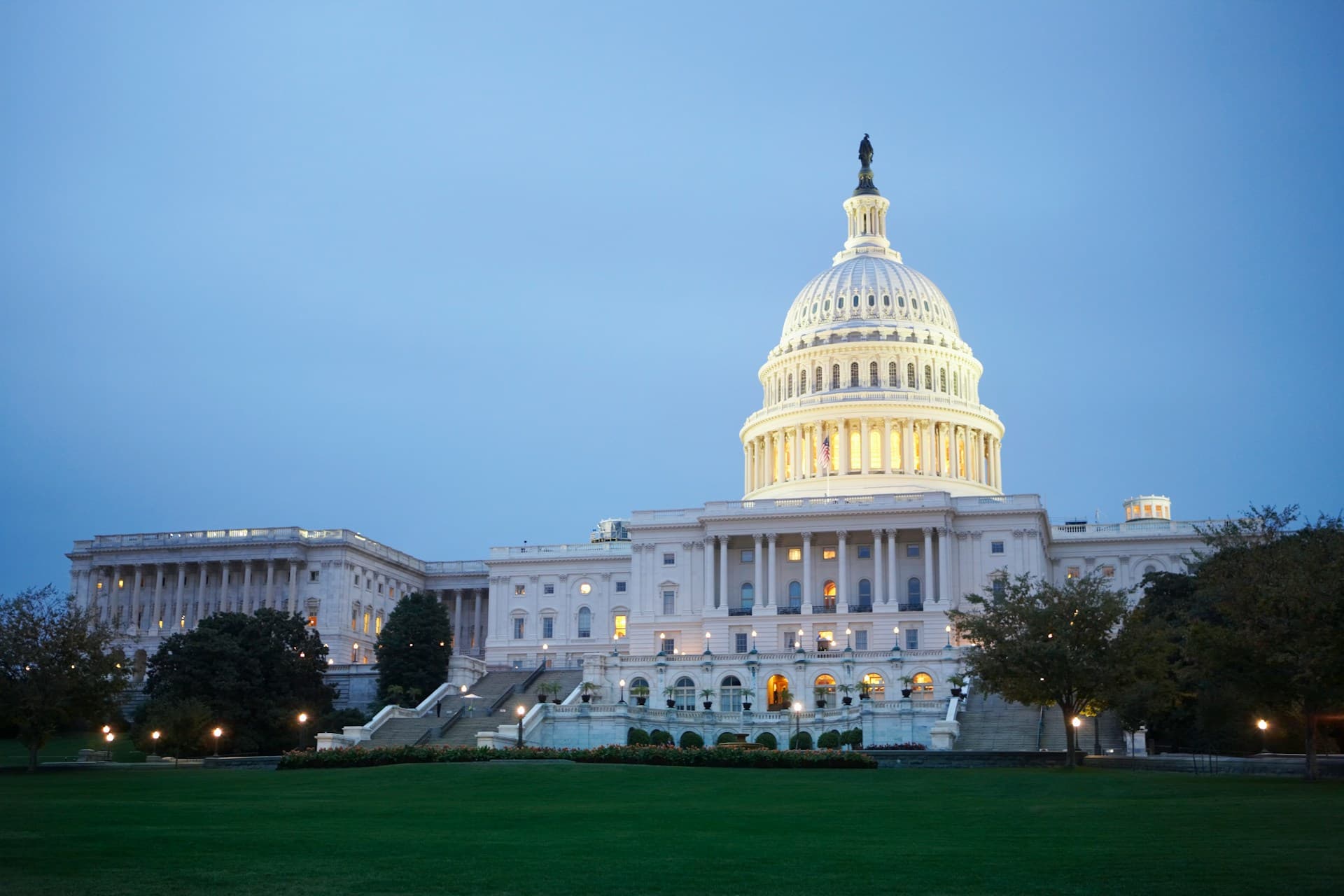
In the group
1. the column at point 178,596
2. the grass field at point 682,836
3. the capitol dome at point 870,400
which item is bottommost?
the grass field at point 682,836

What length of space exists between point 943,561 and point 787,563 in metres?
12.4

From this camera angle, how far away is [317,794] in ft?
150

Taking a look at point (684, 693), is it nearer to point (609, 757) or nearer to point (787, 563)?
point (787, 563)

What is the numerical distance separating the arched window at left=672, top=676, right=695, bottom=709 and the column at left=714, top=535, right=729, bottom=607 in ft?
61.3

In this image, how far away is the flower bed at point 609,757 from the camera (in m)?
60.3

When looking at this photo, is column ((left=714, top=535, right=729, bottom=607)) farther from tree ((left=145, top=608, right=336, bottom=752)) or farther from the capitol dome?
tree ((left=145, top=608, right=336, bottom=752))

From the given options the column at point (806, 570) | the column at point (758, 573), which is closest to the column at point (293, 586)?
the column at point (758, 573)

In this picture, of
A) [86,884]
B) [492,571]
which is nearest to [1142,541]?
[492,571]

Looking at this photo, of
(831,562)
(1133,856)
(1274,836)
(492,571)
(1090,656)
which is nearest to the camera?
(1133,856)

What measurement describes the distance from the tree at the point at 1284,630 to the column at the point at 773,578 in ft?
195

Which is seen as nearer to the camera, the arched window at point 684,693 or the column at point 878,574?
the arched window at point 684,693

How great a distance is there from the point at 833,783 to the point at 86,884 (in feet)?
96.7

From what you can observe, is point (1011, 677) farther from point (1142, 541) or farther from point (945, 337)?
point (945, 337)

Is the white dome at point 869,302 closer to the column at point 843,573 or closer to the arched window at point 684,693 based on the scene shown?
the column at point 843,573
